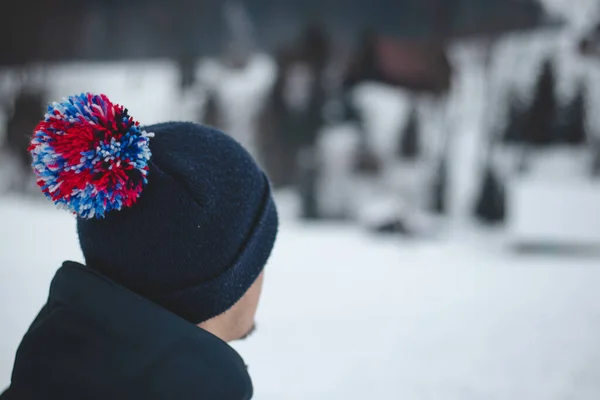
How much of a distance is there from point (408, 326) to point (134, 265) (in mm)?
1299

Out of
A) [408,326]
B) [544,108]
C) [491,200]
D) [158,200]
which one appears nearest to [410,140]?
[491,200]

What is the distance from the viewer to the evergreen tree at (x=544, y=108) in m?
5.08

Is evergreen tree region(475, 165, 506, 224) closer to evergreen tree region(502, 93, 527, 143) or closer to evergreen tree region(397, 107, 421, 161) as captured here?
evergreen tree region(502, 93, 527, 143)

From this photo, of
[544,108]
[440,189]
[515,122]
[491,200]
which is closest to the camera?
[544,108]

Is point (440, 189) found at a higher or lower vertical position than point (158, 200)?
lower

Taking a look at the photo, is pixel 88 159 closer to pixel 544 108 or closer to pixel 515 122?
pixel 544 108

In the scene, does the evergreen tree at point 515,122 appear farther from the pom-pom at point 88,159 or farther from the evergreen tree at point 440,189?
the pom-pom at point 88,159

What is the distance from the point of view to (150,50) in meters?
5.59

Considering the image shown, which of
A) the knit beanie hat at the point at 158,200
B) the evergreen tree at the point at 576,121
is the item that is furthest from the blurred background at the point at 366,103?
the knit beanie hat at the point at 158,200

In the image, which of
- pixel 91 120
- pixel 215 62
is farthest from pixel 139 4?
pixel 91 120

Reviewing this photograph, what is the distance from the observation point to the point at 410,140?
5801 mm

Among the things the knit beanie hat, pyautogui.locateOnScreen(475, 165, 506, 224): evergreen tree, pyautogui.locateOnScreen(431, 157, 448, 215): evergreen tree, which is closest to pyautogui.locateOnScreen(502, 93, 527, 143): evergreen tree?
pyautogui.locateOnScreen(475, 165, 506, 224): evergreen tree

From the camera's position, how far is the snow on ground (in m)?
1.15

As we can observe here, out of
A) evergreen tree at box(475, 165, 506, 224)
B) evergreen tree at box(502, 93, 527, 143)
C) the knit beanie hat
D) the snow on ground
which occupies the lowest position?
evergreen tree at box(475, 165, 506, 224)
